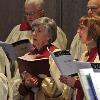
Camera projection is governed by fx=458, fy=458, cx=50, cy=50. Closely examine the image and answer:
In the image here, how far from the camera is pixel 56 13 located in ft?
20.2

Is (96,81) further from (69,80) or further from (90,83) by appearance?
(69,80)

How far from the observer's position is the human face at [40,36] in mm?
3615

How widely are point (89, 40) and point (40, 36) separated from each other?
21.0 inches

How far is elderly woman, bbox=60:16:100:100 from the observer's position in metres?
3.13

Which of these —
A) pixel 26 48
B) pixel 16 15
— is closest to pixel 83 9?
pixel 16 15

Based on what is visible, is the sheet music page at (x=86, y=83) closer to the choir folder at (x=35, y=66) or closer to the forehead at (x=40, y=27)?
the choir folder at (x=35, y=66)

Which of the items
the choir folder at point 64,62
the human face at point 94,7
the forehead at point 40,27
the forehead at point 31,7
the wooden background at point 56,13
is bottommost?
the wooden background at point 56,13

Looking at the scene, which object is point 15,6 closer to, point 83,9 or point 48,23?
point 83,9

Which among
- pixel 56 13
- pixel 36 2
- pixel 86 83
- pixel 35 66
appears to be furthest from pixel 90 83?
pixel 56 13

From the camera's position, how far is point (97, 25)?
317cm

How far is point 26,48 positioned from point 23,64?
38 centimetres

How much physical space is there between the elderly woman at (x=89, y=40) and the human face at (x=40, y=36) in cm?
40

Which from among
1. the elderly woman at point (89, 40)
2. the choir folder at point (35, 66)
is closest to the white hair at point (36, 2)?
the choir folder at point (35, 66)

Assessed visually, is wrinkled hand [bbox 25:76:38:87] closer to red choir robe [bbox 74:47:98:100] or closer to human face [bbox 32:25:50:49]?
human face [bbox 32:25:50:49]
